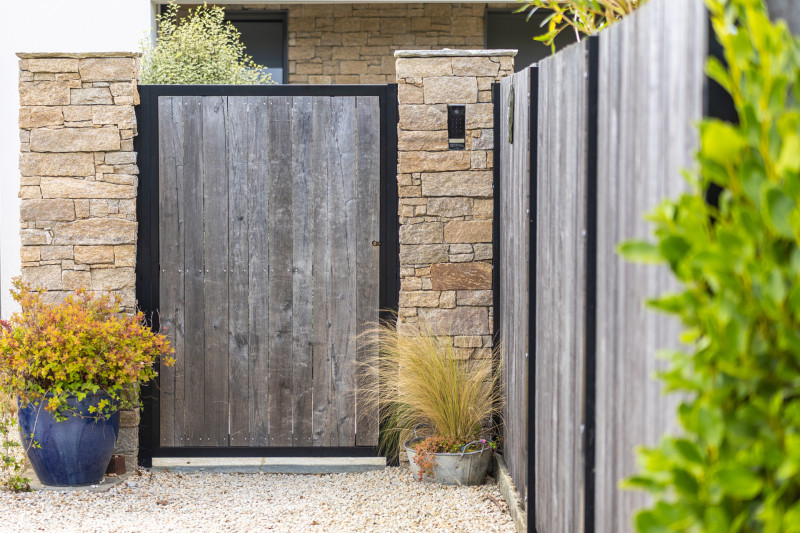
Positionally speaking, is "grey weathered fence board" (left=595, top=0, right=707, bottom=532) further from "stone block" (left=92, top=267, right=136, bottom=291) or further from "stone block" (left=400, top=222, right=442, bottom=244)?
"stone block" (left=92, top=267, right=136, bottom=291)

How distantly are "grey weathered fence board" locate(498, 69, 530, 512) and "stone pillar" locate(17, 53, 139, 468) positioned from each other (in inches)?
77.9

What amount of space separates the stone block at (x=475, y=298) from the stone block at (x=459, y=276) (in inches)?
1.1

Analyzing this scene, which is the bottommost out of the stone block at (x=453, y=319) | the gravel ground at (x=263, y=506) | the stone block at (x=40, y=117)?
the gravel ground at (x=263, y=506)

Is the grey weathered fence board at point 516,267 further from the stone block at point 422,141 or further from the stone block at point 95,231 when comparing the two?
the stone block at point 95,231

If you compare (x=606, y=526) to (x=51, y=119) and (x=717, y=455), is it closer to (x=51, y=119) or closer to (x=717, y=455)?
(x=717, y=455)

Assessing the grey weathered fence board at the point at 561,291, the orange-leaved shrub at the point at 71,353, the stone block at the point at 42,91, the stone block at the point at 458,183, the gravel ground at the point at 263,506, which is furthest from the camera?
the stone block at the point at 458,183

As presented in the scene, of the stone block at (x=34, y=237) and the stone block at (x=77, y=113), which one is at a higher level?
the stone block at (x=77, y=113)

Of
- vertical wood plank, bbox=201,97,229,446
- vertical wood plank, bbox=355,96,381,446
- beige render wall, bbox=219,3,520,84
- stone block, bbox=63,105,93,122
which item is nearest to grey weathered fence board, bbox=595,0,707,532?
vertical wood plank, bbox=355,96,381,446

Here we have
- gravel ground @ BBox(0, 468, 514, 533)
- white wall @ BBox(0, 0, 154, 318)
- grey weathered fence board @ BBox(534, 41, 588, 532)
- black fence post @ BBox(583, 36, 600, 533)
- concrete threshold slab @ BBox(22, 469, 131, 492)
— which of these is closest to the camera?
black fence post @ BBox(583, 36, 600, 533)

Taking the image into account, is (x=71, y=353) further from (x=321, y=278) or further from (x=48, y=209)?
(x=321, y=278)

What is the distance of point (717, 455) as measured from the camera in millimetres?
1146

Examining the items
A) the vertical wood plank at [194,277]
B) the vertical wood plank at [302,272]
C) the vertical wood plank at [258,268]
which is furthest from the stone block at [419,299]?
the vertical wood plank at [194,277]

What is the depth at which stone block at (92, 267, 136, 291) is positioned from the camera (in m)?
4.42

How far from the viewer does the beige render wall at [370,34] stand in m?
7.66
